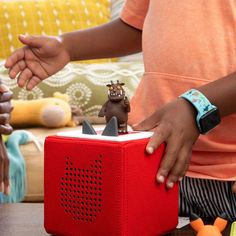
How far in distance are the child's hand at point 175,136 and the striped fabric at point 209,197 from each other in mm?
172

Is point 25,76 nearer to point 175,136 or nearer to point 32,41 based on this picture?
point 32,41

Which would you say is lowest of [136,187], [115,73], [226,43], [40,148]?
[40,148]

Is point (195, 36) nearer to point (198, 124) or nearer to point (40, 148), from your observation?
point (198, 124)

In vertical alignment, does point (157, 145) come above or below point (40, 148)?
above

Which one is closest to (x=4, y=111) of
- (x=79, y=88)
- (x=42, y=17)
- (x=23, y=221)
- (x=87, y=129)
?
(x=23, y=221)

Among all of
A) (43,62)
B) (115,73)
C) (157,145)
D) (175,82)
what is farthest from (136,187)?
(115,73)

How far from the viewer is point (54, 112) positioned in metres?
1.91

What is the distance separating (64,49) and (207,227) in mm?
414

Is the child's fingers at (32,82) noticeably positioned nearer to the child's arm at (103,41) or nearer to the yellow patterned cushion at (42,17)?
the child's arm at (103,41)

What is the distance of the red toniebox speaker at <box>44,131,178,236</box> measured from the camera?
68cm

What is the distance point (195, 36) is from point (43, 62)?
0.25 m

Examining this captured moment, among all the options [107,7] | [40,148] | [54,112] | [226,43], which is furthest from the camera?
[107,7]

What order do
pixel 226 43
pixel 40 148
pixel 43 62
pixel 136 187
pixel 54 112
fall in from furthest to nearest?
pixel 54 112
pixel 40 148
pixel 43 62
pixel 226 43
pixel 136 187

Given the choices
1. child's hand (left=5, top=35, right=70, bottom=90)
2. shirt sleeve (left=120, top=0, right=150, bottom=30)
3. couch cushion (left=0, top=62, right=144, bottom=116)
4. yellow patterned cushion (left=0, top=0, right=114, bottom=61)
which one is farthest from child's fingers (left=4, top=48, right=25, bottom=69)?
yellow patterned cushion (left=0, top=0, right=114, bottom=61)
